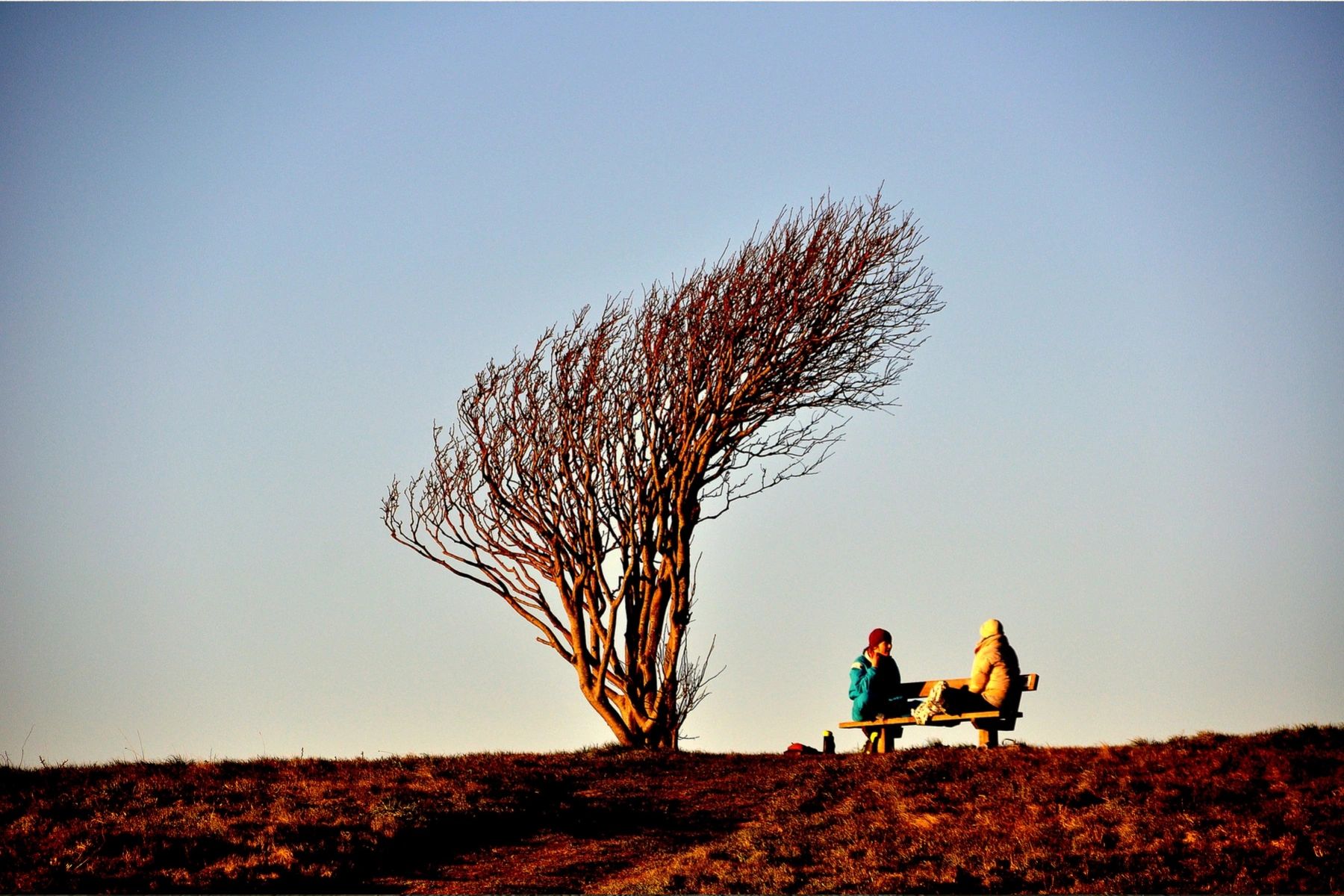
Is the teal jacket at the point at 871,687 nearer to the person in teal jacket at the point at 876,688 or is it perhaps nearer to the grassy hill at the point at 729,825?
the person in teal jacket at the point at 876,688

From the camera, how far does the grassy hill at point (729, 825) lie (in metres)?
9.86

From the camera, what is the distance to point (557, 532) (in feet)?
58.7

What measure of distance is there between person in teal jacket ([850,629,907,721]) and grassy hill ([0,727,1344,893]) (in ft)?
2.86

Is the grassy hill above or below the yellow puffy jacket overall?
below

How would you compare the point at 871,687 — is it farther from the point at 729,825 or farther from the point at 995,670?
the point at 729,825

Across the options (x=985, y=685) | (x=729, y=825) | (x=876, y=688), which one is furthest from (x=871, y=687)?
(x=729, y=825)

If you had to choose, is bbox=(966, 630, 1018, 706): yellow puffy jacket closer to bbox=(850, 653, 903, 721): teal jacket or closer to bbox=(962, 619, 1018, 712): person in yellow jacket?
bbox=(962, 619, 1018, 712): person in yellow jacket

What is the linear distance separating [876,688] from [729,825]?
3586mm

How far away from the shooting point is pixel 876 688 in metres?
15.2

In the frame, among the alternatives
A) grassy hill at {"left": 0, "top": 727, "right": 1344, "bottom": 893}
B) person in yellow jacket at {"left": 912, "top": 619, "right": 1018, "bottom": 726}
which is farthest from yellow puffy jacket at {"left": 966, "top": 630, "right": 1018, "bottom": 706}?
grassy hill at {"left": 0, "top": 727, "right": 1344, "bottom": 893}

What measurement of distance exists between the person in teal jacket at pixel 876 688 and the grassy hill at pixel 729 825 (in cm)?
87

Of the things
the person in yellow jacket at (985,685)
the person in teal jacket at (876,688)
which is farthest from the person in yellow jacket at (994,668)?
the person in teal jacket at (876,688)

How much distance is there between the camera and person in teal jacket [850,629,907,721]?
15.1 meters

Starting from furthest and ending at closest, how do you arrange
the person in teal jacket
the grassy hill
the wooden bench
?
1. the person in teal jacket
2. the wooden bench
3. the grassy hill
